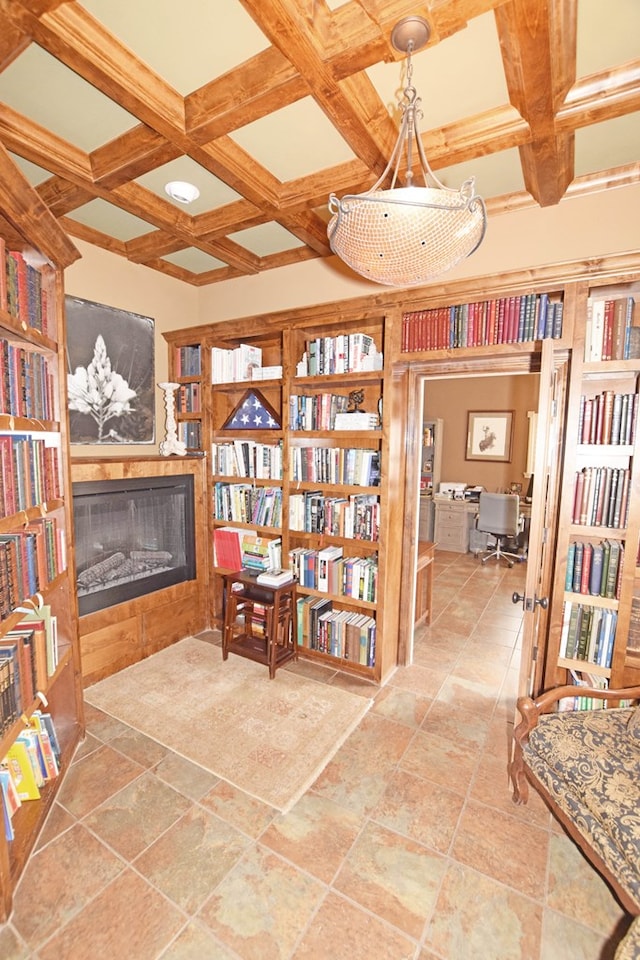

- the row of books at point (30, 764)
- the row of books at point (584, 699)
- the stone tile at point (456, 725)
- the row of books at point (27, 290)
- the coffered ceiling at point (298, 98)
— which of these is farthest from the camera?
the stone tile at point (456, 725)

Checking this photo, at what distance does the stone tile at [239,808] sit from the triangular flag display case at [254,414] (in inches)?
85.9

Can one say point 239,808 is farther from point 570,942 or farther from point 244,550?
point 244,550

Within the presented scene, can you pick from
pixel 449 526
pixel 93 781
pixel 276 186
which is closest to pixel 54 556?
pixel 93 781

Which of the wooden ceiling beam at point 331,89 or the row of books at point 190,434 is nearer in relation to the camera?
the wooden ceiling beam at point 331,89

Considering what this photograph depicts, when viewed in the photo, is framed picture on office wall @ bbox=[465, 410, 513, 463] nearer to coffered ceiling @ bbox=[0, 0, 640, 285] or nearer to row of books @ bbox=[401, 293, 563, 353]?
row of books @ bbox=[401, 293, 563, 353]

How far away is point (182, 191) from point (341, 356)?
127 centimetres

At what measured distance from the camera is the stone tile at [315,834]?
1662 mm

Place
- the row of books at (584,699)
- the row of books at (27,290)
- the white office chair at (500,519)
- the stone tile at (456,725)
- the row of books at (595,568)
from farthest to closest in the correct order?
the white office chair at (500,519), the stone tile at (456,725), the row of books at (584,699), the row of books at (595,568), the row of books at (27,290)

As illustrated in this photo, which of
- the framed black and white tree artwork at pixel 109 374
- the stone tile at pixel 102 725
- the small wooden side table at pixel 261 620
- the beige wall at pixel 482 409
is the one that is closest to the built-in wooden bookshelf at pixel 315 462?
the small wooden side table at pixel 261 620

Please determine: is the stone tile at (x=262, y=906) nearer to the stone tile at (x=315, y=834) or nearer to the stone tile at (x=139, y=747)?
the stone tile at (x=315, y=834)

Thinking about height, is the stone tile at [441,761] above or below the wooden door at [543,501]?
below

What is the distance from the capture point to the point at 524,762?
6.15 ft

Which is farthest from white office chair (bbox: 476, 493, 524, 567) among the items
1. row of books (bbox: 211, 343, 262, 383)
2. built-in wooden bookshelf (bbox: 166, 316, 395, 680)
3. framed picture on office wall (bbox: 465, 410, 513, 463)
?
row of books (bbox: 211, 343, 262, 383)

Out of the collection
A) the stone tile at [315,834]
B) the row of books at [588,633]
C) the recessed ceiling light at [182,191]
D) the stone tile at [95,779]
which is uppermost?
the recessed ceiling light at [182,191]
